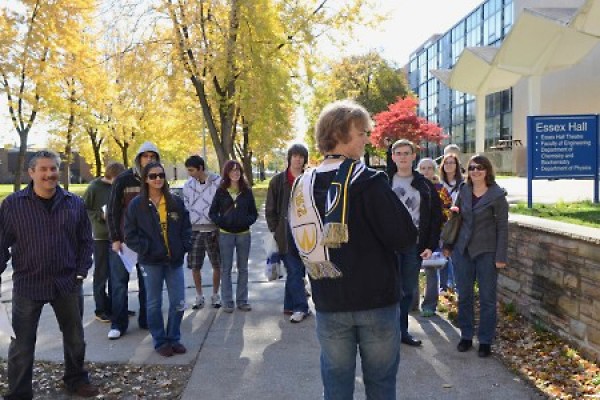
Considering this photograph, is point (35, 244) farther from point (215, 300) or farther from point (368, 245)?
point (215, 300)

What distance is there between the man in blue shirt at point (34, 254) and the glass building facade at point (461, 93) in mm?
40396

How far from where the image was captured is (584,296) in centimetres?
445

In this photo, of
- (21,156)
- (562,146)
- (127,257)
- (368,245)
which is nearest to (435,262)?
(127,257)

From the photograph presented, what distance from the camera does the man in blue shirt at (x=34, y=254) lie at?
3.70 metres

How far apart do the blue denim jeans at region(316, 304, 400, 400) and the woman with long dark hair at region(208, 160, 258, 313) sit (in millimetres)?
3486

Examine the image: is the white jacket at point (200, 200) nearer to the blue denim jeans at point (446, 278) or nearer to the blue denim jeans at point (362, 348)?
the blue denim jeans at point (446, 278)

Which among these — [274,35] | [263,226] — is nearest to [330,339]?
[263,226]

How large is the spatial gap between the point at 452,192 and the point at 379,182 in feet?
14.4

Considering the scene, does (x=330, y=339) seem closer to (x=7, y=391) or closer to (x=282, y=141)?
(x=7, y=391)

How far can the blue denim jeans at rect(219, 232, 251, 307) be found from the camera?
6.12 m

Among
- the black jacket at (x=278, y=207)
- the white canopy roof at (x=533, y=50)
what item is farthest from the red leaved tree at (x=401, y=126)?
the black jacket at (x=278, y=207)

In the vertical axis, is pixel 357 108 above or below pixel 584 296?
above

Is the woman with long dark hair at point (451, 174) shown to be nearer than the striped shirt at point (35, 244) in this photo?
No

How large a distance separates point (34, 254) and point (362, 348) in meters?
2.40
